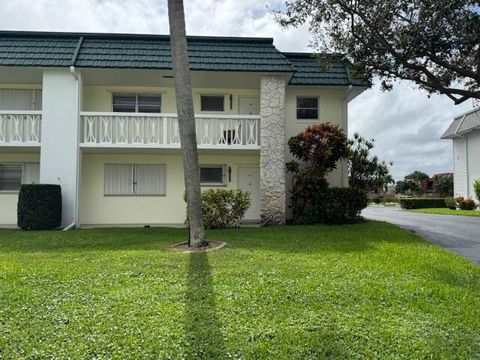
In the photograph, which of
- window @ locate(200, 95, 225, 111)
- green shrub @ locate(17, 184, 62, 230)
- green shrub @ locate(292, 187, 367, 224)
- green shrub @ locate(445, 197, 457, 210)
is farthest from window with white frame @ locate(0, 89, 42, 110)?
green shrub @ locate(445, 197, 457, 210)

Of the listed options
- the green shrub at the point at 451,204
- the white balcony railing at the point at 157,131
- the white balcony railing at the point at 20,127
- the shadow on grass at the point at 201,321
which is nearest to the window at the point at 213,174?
the white balcony railing at the point at 157,131

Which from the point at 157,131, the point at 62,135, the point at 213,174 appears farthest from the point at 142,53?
the point at 213,174

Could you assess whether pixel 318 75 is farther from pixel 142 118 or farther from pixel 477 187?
pixel 477 187

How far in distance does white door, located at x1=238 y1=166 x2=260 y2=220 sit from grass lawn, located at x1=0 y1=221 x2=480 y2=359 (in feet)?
24.0

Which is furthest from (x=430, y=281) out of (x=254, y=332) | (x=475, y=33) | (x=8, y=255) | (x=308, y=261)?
(x=8, y=255)

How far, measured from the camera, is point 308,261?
26.5ft

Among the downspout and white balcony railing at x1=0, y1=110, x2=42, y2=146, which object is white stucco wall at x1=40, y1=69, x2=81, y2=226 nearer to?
white balcony railing at x1=0, y1=110, x2=42, y2=146

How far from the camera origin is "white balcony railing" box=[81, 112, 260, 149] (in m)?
15.0

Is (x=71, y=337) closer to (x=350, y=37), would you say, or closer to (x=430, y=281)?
(x=430, y=281)

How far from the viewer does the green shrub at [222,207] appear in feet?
45.8

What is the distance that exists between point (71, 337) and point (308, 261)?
190 inches

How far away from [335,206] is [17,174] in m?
12.5

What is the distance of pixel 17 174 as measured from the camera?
16.3m

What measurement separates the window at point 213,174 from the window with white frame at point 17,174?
6.58 metres
